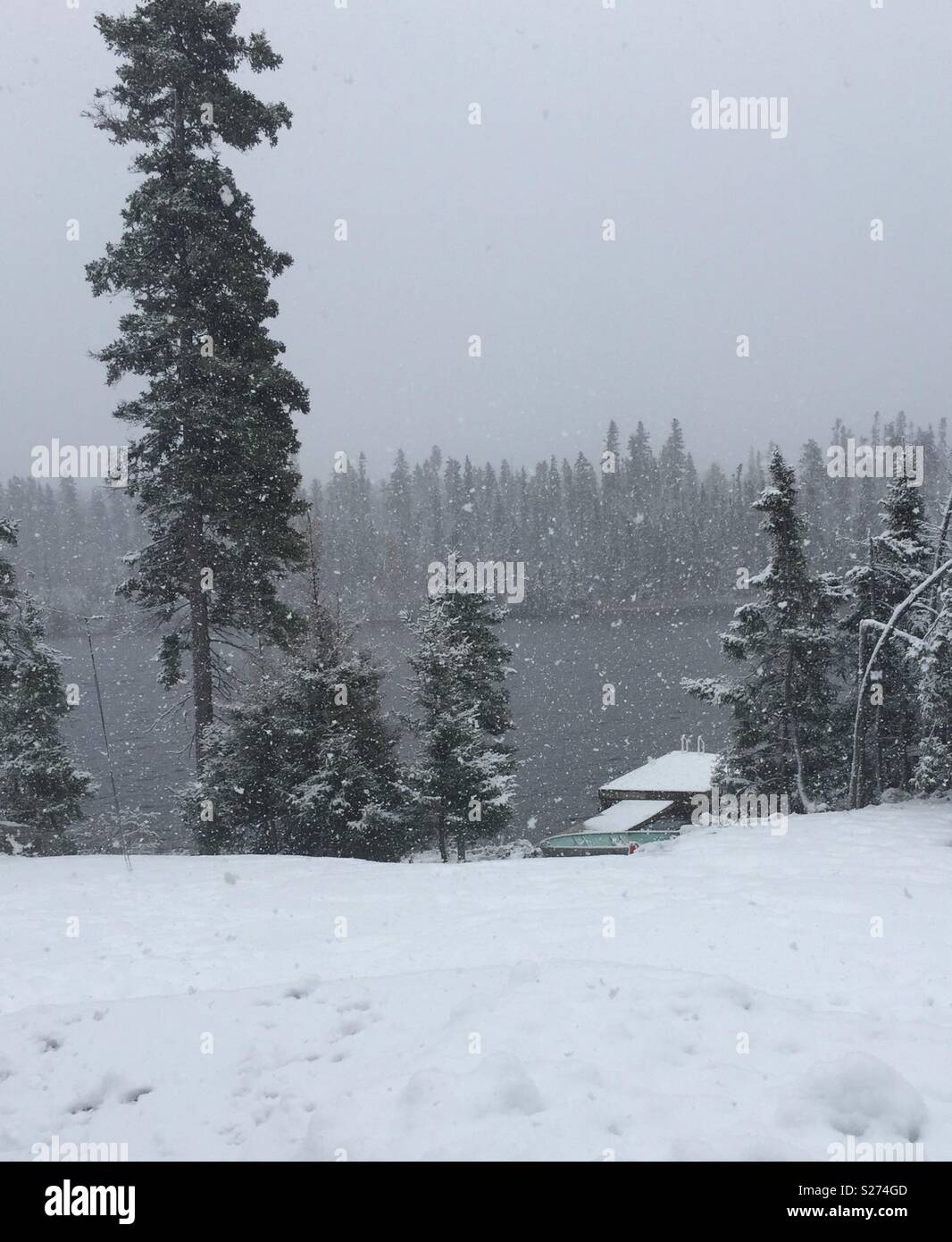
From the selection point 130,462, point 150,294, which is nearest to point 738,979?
point 130,462

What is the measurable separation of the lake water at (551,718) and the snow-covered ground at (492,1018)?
10.9 meters

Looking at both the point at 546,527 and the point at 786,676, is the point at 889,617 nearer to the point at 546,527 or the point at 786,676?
the point at 786,676

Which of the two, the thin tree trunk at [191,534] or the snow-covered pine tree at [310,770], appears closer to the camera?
the thin tree trunk at [191,534]

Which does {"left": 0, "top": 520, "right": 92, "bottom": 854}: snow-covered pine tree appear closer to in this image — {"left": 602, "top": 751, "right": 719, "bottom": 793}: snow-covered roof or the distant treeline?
{"left": 602, "top": 751, "right": 719, "bottom": 793}: snow-covered roof

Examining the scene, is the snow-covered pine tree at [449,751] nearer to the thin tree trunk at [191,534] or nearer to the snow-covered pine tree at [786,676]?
the snow-covered pine tree at [786,676]

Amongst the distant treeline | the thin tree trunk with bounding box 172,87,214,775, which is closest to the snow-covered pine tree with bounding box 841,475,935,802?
the thin tree trunk with bounding box 172,87,214,775

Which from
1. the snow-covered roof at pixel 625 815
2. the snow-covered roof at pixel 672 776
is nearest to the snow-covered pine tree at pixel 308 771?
the snow-covered roof at pixel 625 815

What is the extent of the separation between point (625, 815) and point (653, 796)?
2686mm

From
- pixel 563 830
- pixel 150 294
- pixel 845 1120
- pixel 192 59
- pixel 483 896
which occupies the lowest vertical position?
pixel 563 830

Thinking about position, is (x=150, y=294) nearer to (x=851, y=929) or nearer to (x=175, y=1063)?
(x=175, y=1063)

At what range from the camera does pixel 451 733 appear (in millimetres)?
25234

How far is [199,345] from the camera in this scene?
17.5 m

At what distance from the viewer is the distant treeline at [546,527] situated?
440ft
